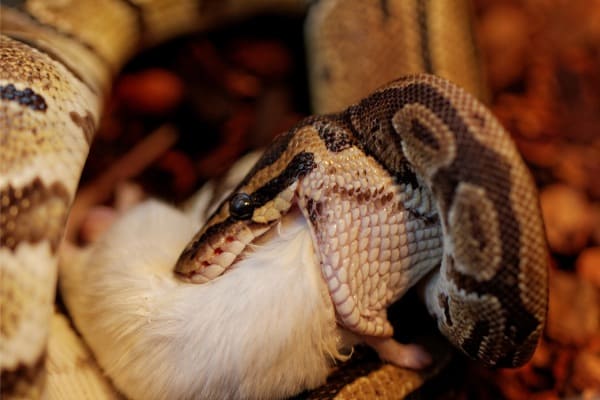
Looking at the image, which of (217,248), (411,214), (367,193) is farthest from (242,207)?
(411,214)

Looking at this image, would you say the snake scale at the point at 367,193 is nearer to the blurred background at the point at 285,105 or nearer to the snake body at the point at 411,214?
the snake body at the point at 411,214

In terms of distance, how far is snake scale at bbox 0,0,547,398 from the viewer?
4.69 feet

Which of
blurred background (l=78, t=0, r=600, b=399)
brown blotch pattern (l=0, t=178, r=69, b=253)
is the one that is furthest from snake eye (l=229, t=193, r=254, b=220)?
blurred background (l=78, t=0, r=600, b=399)

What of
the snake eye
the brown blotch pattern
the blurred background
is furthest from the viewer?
the blurred background

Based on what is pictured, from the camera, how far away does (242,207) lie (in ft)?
5.57

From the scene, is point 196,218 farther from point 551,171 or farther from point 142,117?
point 551,171

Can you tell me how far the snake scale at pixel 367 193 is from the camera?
1431 millimetres

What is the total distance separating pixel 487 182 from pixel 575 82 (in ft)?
4.97

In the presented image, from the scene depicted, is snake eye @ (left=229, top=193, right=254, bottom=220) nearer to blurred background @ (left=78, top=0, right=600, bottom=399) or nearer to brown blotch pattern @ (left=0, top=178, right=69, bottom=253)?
brown blotch pattern @ (left=0, top=178, right=69, bottom=253)

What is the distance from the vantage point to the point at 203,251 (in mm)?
1729

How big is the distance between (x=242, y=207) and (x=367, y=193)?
13.9 inches

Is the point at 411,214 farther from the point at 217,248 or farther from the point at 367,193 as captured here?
the point at 217,248

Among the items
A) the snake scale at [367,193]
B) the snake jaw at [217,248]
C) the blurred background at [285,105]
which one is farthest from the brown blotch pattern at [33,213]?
the blurred background at [285,105]

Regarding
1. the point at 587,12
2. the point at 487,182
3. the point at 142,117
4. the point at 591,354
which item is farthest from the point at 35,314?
the point at 587,12
